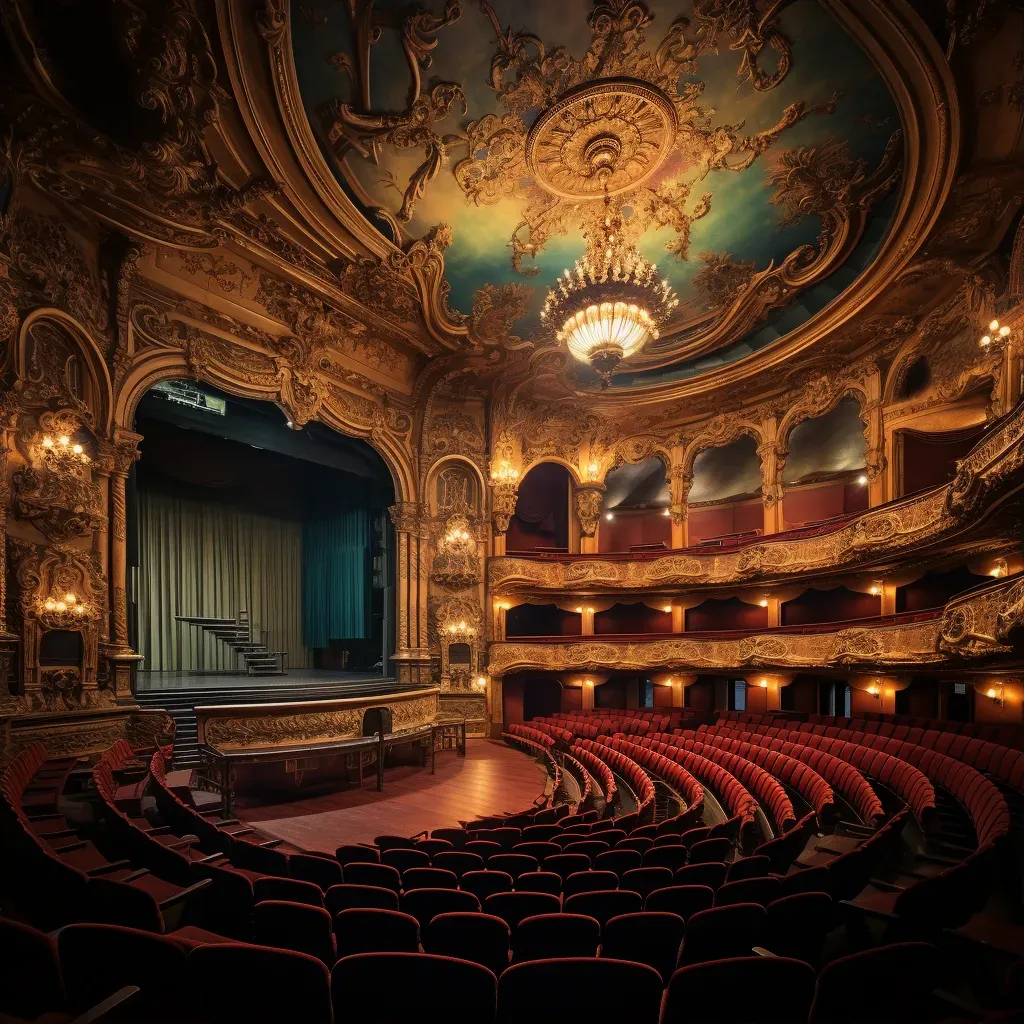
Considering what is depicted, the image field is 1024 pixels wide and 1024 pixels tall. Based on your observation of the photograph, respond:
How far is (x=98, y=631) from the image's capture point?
7910 millimetres

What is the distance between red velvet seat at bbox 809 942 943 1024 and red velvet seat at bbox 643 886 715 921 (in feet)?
3.44

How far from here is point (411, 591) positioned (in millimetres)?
13117

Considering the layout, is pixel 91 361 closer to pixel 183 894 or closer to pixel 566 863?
pixel 183 894

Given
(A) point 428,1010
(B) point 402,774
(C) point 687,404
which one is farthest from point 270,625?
(A) point 428,1010

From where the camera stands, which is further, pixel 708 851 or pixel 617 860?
pixel 708 851

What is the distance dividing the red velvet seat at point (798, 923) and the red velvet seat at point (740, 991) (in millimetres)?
737

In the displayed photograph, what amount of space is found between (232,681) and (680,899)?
10.4 m

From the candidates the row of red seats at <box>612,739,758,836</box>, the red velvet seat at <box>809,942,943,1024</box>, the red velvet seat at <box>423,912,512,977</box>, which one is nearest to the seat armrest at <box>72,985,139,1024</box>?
the red velvet seat at <box>423,912,512,977</box>

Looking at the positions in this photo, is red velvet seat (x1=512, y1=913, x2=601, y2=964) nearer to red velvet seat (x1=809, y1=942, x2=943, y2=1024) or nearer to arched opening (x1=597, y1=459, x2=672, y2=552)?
red velvet seat (x1=809, y1=942, x2=943, y2=1024)

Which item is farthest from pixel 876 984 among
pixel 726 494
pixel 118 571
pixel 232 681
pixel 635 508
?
pixel 635 508

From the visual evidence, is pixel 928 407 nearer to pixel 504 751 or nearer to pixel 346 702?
pixel 504 751

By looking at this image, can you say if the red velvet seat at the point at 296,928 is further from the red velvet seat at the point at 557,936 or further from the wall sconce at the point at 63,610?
the wall sconce at the point at 63,610

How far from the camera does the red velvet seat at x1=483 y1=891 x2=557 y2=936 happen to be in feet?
9.17

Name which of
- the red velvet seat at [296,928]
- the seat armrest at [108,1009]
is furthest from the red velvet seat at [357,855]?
the seat armrest at [108,1009]
